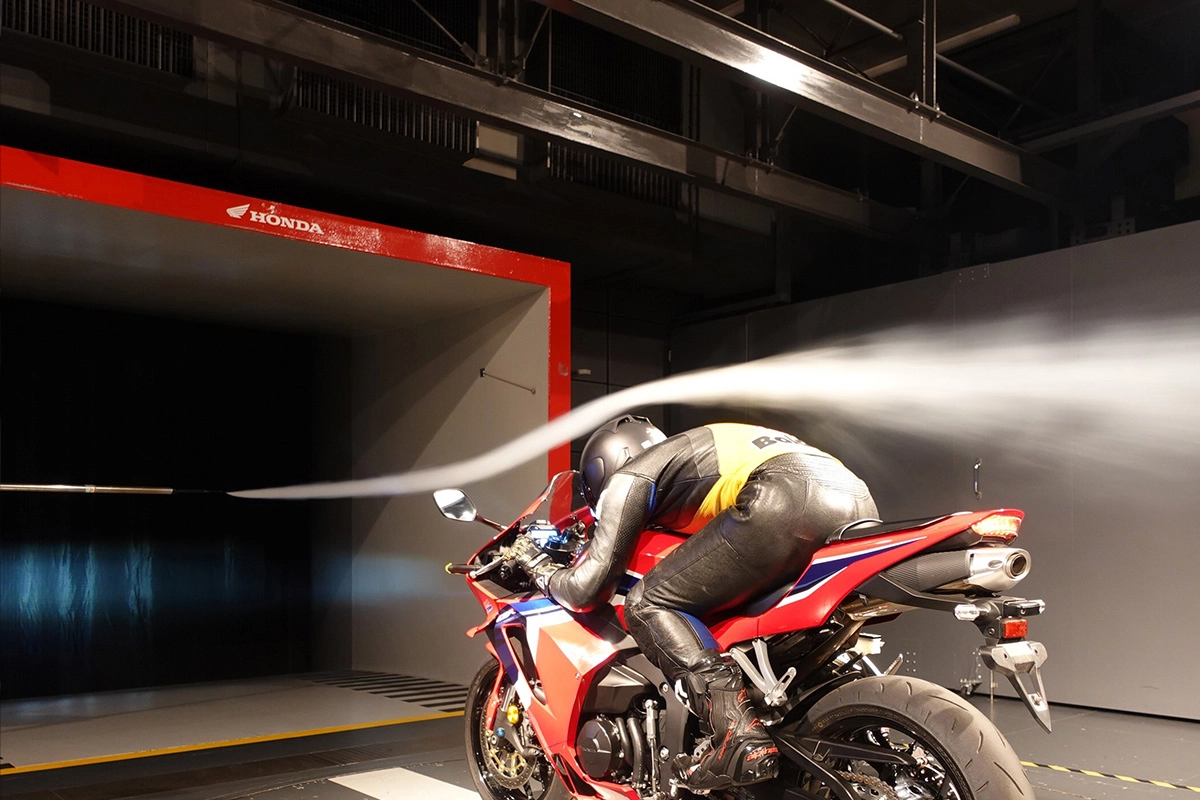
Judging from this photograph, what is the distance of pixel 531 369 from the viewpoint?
23.3 ft

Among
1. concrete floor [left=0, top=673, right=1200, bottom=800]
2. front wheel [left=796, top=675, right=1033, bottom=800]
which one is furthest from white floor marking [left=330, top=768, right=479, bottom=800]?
front wheel [left=796, top=675, right=1033, bottom=800]

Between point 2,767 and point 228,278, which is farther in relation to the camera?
point 228,278

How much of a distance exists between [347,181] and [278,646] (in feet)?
13.1

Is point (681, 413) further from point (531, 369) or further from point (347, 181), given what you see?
point (347, 181)

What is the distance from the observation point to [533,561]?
3.77m

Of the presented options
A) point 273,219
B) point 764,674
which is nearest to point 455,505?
point 764,674

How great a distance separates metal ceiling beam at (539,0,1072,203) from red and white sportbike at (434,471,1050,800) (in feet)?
9.08

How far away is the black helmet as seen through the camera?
354 cm

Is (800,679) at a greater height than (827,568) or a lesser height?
lesser

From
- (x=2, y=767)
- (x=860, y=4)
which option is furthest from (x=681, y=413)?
(x=2, y=767)

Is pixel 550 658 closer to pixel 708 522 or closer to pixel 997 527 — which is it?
pixel 708 522

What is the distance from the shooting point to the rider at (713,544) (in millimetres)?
2867

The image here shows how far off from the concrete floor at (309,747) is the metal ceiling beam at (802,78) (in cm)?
362

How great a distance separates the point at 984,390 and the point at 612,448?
467 centimetres
